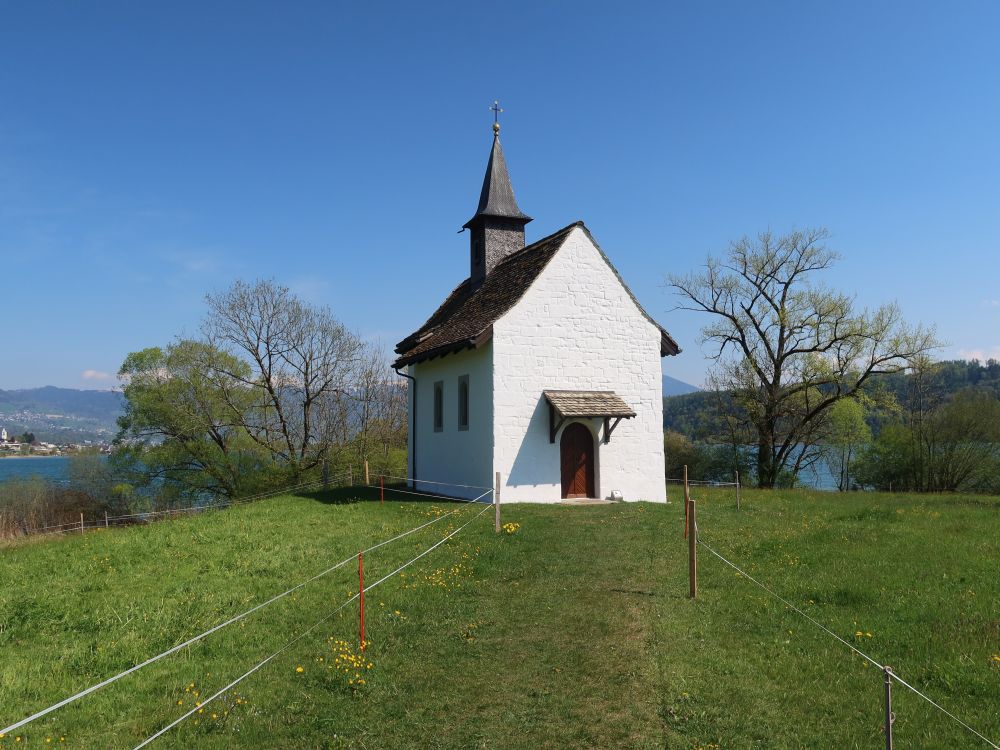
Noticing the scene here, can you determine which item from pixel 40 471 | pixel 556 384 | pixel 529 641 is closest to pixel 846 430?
pixel 556 384

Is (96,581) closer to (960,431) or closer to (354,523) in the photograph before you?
(354,523)

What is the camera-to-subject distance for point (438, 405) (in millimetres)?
23547

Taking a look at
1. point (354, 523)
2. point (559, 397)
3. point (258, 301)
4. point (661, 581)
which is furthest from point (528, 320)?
point (258, 301)

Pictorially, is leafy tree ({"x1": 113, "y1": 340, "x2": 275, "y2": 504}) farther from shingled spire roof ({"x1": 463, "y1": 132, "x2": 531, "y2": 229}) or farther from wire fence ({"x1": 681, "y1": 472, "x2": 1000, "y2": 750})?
wire fence ({"x1": 681, "y1": 472, "x2": 1000, "y2": 750})

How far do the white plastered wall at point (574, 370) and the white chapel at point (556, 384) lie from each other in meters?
0.03

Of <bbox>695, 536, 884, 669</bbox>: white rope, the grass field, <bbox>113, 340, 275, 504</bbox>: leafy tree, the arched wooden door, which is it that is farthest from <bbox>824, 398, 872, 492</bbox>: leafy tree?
<bbox>113, 340, 275, 504</bbox>: leafy tree

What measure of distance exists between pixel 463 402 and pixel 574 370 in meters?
3.59

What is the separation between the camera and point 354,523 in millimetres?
17188

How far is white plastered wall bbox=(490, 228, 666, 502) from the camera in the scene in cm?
1936

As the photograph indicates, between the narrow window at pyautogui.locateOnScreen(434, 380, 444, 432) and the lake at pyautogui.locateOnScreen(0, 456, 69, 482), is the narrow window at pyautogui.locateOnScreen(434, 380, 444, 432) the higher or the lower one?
the higher one

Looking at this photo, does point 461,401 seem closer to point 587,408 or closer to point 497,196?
point 587,408

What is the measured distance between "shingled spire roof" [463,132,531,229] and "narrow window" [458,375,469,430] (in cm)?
697

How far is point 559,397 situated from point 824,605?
36.1 ft

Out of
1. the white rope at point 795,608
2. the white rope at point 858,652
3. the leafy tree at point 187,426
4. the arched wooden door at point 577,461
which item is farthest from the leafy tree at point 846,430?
the leafy tree at point 187,426
